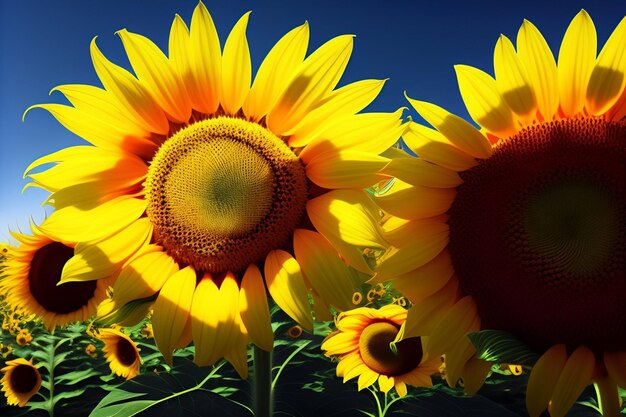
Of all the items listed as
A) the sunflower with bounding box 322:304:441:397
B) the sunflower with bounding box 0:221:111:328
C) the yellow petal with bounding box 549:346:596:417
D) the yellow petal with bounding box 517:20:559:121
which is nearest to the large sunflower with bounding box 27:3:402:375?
the yellow petal with bounding box 517:20:559:121

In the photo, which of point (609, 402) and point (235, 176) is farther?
point (235, 176)

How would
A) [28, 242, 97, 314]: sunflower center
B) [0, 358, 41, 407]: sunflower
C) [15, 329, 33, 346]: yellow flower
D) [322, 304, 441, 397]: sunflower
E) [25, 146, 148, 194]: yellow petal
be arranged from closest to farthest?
[25, 146, 148, 194]: yellow petal → [322, 304, 441, 397]: sunflower → [28, 242, 97, 314]: sunflower center → [0, 358, 41, 407]: sunflower → [15, 329, 33, 346]: yellow flower

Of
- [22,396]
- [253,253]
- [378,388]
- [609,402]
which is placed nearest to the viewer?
[609,402]

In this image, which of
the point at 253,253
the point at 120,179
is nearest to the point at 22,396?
the point at 120,179

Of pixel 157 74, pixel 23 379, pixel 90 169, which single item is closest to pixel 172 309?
pixel 90 169

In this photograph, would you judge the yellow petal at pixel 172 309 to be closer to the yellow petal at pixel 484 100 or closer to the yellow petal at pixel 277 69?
the yellow petal at pixel 277 69

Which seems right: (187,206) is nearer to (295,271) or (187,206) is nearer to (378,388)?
(295,271)

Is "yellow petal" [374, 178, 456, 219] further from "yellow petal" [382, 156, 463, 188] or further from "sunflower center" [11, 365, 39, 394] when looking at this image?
"sunflower center" [11, 365, 39, 394]

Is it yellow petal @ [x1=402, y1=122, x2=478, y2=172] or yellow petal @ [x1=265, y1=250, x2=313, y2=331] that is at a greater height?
yellow petal @ [x1=402, y1=122, x2=478, y2=172]
